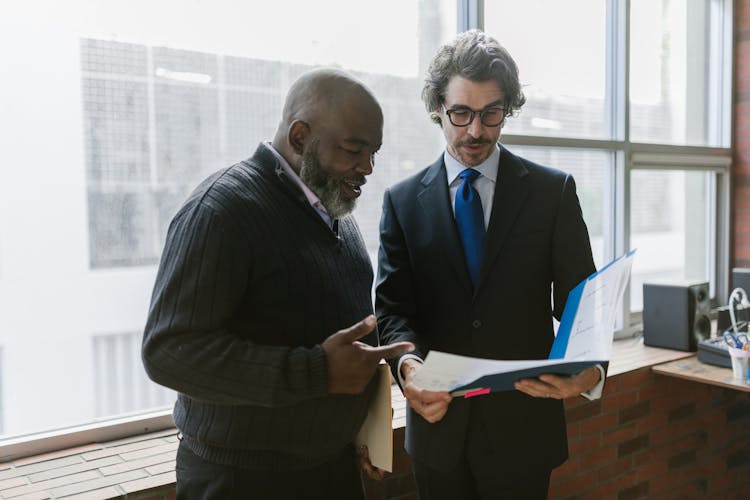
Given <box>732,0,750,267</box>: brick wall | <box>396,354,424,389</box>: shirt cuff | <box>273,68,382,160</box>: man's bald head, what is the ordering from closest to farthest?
<box>273,68,382,160</box>: man's bald head → <box>396,354,424,389</box>: shirt cuff → <box>732,0,750,267</box>: brick wall

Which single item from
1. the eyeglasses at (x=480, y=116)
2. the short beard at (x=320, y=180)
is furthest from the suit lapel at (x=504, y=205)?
the short beard at (x=320, y=180)

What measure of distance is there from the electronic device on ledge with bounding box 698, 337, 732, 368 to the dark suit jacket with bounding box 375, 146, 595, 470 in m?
1.77

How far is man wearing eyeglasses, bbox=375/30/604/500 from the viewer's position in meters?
1.70

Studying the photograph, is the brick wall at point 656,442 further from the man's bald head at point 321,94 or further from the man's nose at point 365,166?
the man's bald head at point 321,94

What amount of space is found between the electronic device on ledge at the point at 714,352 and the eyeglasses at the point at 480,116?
213 cm

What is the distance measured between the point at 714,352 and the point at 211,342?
2.82m

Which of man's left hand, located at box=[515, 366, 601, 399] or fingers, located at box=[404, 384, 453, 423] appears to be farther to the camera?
fingers, located at box=[404, 384, 453, 423]

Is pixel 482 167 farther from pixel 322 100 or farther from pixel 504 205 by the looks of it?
pixel 322 100

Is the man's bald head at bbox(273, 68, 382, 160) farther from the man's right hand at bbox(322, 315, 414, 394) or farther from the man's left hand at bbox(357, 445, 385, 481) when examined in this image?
the man's left hand at bbox(357, 445, 385, 481)

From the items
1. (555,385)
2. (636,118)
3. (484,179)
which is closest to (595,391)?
(555,385)

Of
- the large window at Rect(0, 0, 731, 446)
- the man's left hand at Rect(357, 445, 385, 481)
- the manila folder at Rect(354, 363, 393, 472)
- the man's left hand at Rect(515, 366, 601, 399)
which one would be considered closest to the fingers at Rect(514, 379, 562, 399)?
the man's left hand at Rect(515, 366, 601, 399)

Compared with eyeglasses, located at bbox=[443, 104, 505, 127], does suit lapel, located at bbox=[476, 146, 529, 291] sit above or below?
below

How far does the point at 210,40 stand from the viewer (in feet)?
7.66

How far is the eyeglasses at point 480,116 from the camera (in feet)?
5.63
